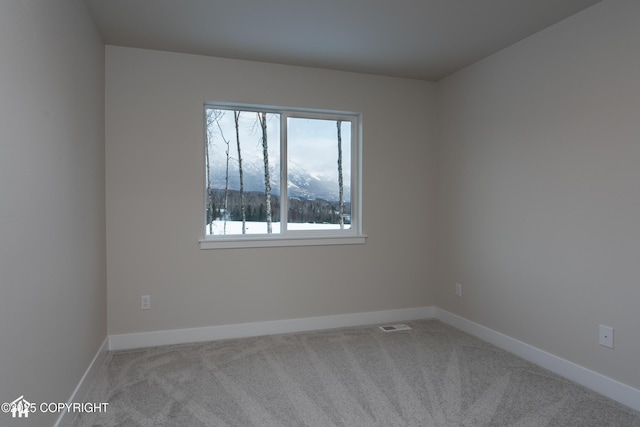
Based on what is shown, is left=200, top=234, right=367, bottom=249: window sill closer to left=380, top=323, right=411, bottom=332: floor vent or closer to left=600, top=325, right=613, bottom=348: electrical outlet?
left=380, top=323, right=411, bottom=332: floor vent

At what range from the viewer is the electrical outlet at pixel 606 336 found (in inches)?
92.4

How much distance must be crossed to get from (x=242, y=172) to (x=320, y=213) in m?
0.85

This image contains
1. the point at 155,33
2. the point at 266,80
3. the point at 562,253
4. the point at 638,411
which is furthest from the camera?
the point at 266,80

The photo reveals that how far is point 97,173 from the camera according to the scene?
2764mm

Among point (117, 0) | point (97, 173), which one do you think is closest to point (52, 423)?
point (97, 173)

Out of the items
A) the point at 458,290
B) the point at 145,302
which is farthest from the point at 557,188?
the point at 145,302

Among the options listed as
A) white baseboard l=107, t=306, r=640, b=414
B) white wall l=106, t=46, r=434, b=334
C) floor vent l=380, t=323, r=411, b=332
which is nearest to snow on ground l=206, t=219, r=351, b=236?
white wall l=106, t=46, r=434, b=334

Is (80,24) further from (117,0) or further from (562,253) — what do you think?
(562,253)

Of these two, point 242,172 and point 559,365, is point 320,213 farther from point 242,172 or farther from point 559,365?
point 559,365

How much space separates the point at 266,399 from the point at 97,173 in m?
1.97

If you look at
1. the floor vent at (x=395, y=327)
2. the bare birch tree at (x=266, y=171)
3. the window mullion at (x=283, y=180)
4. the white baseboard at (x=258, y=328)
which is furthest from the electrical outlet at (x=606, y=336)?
the bare birch tree at (x=266, y=171)

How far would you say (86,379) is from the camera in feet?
7.75

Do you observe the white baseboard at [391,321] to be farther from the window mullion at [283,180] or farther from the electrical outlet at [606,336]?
the window mullion at [283,180]

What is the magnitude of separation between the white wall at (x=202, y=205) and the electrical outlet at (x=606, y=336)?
1727 millimetres
